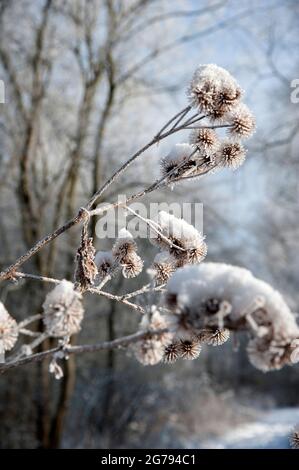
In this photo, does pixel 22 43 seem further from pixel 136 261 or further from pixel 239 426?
pixel 239 426

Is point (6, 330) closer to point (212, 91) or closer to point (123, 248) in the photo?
point (123, 248)

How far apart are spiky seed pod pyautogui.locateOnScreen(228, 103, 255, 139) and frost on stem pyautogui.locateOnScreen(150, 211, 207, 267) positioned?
0.30 m

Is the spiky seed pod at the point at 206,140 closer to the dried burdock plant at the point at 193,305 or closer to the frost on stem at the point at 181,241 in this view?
the dried burdock plant at the point at 193,305

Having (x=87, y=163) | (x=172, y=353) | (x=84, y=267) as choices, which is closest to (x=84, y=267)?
(x=84, y=267)

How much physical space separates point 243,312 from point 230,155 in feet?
2.37

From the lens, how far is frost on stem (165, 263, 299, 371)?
3.14ft

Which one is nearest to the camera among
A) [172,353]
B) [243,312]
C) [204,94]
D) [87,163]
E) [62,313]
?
[243,312]

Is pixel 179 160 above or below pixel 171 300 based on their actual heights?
above

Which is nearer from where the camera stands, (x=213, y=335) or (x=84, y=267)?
(x=213, y=335)

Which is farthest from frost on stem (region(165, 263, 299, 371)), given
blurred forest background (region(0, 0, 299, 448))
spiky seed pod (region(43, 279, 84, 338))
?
blurred forest background (region(0, 0, 299, 448))

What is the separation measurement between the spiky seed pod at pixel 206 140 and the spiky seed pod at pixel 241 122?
0.06m

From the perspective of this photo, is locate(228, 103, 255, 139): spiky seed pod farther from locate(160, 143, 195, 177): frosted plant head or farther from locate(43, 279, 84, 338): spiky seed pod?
locate(43, 279, 84, 338): spiky seed pod

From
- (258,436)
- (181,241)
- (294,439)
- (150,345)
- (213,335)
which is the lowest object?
(294,439)

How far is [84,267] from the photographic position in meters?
1.44
